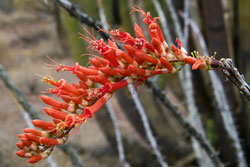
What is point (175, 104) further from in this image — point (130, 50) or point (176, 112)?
point (130, 50)

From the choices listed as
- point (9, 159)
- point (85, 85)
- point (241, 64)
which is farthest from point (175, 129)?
point (85, 85)

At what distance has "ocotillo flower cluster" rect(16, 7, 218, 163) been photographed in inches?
30.0

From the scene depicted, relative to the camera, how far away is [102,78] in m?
0.81

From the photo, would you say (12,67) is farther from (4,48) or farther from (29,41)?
(29,41)

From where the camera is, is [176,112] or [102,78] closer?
[102,78]

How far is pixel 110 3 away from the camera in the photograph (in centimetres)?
305

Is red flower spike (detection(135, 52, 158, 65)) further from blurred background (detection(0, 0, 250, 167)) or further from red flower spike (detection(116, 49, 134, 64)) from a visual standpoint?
blurred background (detection(0, 0, 250, 167))

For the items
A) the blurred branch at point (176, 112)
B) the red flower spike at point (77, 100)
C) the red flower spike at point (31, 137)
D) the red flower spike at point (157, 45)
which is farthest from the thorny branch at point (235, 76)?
the blurred branch at point (176, 112)

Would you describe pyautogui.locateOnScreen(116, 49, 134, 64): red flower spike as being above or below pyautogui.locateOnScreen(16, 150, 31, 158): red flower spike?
above

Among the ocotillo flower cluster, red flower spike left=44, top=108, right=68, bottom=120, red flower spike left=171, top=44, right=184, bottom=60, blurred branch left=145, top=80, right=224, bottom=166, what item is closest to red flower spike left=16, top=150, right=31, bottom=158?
the ocotillo flower cluster

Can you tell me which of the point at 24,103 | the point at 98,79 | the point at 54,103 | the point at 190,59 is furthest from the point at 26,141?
the point at 24,103

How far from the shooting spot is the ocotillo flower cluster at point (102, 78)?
0.76 m

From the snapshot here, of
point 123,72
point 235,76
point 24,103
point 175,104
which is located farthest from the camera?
point 175,104

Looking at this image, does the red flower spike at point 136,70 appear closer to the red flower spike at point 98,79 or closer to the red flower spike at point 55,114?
the red flower spike at point 98,79
